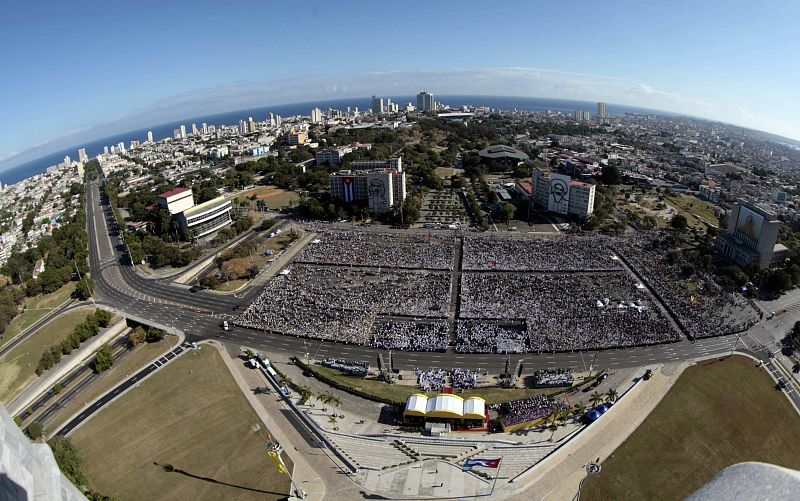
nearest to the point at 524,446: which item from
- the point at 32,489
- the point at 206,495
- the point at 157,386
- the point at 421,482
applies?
the point at 421,482

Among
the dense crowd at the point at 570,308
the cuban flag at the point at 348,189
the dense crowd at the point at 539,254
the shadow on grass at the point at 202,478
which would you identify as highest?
the cuban flag at the point at 348,189

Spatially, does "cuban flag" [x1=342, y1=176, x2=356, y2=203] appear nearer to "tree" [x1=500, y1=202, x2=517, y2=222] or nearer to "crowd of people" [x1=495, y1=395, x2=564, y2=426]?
"tree" [x1=500, y1=202, x2=517, y2=222]

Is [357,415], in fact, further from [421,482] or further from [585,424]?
[585,424]

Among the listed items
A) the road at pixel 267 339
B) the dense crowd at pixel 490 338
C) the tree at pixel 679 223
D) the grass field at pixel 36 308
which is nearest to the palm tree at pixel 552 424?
the road at pixel 267 339

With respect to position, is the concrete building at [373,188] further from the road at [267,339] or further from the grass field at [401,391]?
the grass field at [401,391]

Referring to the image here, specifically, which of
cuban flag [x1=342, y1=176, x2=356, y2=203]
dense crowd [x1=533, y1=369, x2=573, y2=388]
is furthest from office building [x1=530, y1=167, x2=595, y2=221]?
dense crowd [x1=533, y1=369, x2=573, y2=388]

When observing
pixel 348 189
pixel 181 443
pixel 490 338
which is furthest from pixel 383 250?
pixel 181 443
